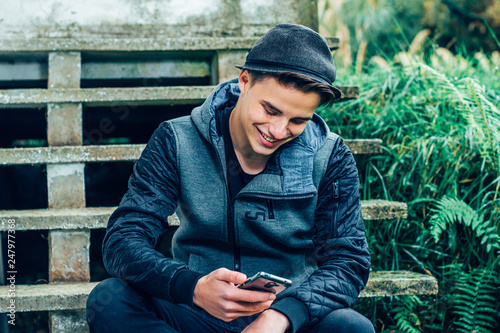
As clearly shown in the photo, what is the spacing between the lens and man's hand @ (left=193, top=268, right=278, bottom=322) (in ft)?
5.06

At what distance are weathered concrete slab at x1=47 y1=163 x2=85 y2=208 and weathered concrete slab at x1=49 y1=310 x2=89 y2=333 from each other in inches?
21.7

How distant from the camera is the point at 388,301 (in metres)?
2.68

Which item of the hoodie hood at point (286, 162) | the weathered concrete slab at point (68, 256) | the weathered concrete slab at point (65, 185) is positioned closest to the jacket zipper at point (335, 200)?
the hoodie hood at point (286, 162)

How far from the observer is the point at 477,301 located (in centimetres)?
247

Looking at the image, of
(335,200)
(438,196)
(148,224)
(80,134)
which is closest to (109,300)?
(148,224)

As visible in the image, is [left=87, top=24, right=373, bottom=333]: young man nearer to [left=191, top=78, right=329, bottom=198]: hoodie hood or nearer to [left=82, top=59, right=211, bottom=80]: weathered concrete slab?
[left=191, top=78, right=329, bottom=198]: hoodie hood

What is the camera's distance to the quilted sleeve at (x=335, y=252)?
5.51ft

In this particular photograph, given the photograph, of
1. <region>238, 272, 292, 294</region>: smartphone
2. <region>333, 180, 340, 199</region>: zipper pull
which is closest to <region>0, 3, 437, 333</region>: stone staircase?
<region>333, 180, 340, 199</region>: zipper pull

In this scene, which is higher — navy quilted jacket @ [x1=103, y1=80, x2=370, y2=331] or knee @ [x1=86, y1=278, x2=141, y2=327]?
navy quilted jacket @ [x1=103, y1=80, x2=370, y2=331]

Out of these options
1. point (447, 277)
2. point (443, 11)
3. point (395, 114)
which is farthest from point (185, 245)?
point (443, 11)

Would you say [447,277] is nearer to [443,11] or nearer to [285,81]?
[285,81]

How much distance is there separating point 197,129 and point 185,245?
478mm

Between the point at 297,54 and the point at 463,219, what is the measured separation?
1421 millimetres

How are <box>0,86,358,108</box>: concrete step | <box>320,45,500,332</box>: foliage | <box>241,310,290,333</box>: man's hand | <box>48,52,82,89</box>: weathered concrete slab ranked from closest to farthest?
<box>241,310,290,333</box>: man's hand < <box>320,45,500,332</box>: foliage < <box>0,86,358,108</box>: concrete step < <box>48,52,82,89</box>: weathered concrete slab
